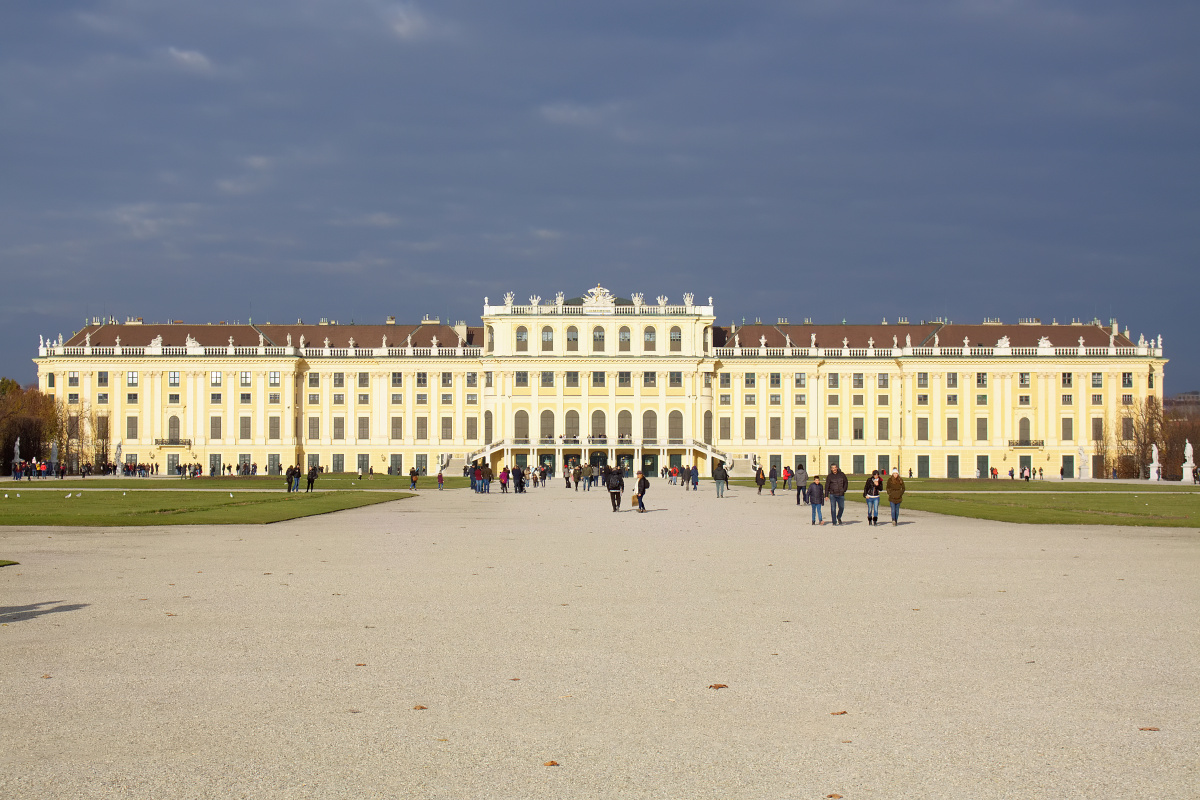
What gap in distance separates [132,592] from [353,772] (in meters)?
9.28

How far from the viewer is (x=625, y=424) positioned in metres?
101

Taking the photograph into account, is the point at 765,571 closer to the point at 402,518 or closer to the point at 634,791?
the point at 634,791

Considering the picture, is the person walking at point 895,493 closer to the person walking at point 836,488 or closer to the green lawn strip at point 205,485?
the person walking at point 836,488

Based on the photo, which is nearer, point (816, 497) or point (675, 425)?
point (816, 497)

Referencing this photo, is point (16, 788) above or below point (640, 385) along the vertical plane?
below

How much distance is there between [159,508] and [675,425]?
224ft

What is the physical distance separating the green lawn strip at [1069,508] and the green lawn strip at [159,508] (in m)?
19.8

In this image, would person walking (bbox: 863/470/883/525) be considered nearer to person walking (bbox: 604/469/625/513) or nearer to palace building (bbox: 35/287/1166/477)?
person walking (bbox: 604/469/625/513)

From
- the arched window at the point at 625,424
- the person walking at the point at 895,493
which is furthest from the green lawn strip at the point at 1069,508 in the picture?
the arched window at the point at 625,424

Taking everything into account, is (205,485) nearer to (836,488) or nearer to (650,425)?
Result: (836,488)

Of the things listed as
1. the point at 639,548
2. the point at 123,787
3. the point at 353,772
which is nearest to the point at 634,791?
the point at 353,772

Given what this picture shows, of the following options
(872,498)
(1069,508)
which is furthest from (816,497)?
(1069,508)

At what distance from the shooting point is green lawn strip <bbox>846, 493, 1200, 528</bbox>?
31.4m

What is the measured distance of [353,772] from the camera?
743 cm
